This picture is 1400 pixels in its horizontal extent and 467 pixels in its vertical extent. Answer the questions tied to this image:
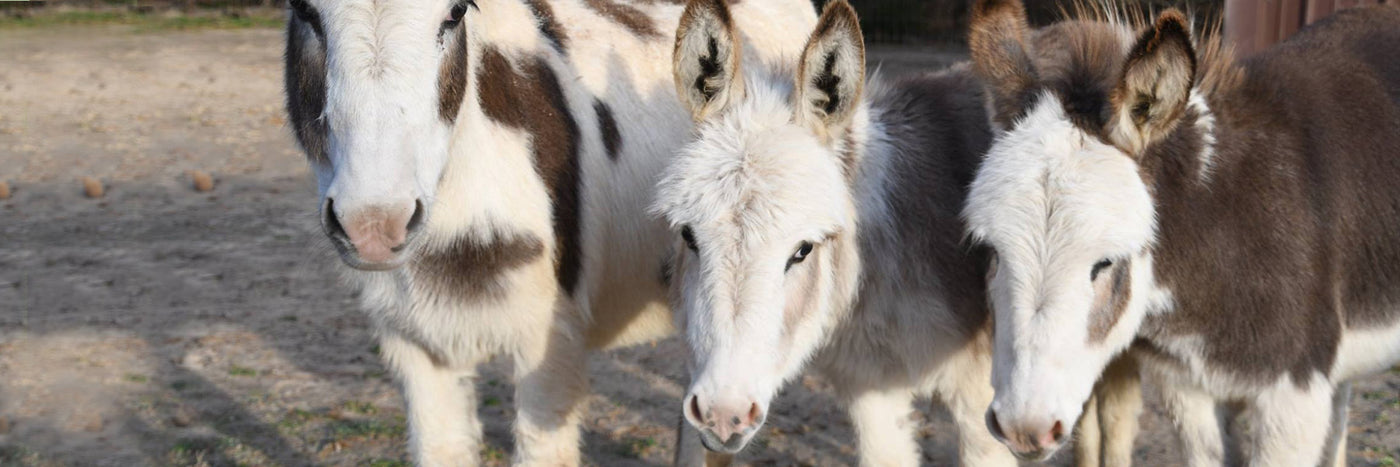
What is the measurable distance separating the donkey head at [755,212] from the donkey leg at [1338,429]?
1900 mm

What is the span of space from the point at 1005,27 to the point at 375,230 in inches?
65.8

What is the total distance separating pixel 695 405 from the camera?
9.58 ft

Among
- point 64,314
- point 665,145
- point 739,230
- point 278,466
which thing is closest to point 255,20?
point 64,314

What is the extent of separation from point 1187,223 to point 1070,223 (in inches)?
20.3

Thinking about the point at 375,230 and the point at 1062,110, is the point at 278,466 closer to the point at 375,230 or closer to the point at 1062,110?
the point at 375,230

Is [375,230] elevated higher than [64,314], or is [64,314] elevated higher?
[375,230]

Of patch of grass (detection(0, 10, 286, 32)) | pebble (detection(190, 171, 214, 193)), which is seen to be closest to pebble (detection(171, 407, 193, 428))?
pebble (detection(190, 171, 214, 193))

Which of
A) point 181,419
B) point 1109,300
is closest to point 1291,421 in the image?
point 1109,300

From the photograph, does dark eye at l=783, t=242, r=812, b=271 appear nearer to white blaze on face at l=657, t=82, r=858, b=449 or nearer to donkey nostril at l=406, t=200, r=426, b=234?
white blaze on face at l=657, t=82, r=858, b=449

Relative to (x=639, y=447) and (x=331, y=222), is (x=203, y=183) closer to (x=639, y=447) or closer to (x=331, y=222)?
(x=639, y=447)

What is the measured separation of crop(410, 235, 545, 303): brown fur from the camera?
3.43m

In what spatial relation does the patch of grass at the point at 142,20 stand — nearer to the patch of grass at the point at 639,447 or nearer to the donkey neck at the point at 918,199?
the patch of grass at the point at 639,447

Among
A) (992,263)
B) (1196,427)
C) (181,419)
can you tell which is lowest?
(181,419)

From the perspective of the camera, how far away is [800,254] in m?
3.10
